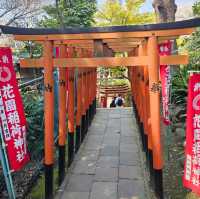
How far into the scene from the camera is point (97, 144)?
24.6 ft

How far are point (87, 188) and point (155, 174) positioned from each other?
1.21 m

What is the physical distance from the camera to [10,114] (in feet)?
14.3

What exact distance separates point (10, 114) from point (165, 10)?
8436 millimetres

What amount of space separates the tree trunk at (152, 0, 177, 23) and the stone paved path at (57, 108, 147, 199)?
433 centimetres

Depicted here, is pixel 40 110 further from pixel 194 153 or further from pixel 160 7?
pixel 160 7

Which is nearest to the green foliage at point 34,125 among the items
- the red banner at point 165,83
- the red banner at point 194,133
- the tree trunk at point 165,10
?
the red banner at point 165,83

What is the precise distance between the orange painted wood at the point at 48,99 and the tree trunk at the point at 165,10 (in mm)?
7743

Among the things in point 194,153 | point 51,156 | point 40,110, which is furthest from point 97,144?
point 194,153

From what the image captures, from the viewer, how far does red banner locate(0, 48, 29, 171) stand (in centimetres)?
424

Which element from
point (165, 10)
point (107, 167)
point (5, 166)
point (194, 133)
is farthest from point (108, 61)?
point (165, 10)

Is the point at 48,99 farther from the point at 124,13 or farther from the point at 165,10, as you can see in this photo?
the point at 124,13

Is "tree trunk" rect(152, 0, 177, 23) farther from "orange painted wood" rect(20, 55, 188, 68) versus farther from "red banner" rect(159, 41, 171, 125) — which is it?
"orange painted wood" rect(20, 55, 188, 68)

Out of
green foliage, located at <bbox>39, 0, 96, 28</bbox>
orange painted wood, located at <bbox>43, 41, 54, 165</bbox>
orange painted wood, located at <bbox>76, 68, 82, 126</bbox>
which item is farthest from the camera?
green foliage, located at <bbox>39, 0, 96, 28</bbox>

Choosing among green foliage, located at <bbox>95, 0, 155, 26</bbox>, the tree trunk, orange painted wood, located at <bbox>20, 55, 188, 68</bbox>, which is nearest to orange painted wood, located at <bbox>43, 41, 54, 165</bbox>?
orange painted wood, located at <bbox>20, 55, 188, 68</bbox>
